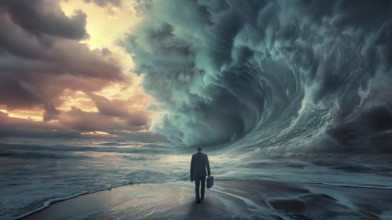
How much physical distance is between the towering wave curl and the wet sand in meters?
9.75

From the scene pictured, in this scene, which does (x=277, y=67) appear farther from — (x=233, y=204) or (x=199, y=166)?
(x=233, y=204)

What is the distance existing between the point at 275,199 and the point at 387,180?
192 inches

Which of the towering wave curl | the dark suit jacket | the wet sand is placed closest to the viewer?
the wet sand

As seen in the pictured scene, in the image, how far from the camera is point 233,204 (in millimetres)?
7316

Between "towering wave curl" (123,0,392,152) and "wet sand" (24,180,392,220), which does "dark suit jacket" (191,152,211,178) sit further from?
"towering wave curl" (123,0,392,152)

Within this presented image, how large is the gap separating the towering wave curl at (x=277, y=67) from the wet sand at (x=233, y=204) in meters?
9.75

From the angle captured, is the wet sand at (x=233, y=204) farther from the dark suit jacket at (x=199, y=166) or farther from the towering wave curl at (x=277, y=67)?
the towering wave curl at (x=277, y=67)

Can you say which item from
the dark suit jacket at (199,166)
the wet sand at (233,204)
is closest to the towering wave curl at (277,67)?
the wet sand at (233,204)

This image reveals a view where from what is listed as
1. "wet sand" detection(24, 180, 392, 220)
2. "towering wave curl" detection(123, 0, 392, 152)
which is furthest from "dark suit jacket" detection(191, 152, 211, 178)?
"towering wave curl" detection(123, 0, 392, 152)

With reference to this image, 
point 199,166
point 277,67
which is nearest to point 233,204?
point 199,166

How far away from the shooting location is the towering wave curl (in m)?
19.2

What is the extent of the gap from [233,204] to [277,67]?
18690 millimetres

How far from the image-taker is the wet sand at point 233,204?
6418 millimetres

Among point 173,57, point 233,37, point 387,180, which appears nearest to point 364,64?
point 233,37
